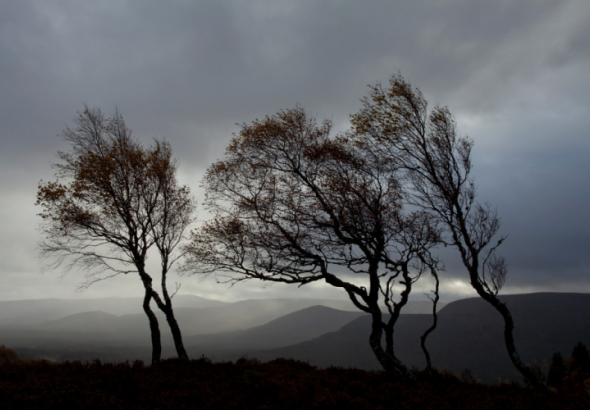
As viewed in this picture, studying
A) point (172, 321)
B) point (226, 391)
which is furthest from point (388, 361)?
point (172, 321)

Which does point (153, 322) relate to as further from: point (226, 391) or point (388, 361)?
point (388, 361)

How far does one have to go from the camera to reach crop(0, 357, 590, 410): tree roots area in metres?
8.70

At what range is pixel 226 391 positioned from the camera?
10.6 meters

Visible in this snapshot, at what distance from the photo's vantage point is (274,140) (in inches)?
696

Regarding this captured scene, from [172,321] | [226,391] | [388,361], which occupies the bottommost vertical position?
[388,361]

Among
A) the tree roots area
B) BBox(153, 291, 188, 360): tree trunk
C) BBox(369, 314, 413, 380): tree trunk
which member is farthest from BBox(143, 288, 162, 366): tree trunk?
BBox(369, 314, 413, 380): tree trunk

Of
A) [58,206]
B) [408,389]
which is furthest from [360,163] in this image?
[58,206]

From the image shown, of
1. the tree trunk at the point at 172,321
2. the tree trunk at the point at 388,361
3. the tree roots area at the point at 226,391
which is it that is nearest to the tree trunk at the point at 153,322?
the tree trunk at the point at 172,321

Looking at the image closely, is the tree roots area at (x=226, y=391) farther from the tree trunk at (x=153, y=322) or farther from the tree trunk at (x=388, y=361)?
the tree trunk at (x=153, y=322)

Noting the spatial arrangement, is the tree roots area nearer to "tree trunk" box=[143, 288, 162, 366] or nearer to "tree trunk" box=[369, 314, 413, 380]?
"tree trunk" box=[369, 314, 413, 380]

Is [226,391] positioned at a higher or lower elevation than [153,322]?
lower

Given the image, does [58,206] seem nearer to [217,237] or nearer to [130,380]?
[217,237]

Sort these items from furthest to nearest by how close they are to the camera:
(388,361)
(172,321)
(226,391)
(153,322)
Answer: (172,321) < (153,322) < (388,361) < (226,391)

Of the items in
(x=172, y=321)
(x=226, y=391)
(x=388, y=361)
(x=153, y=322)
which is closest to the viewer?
(x=226, y=391)
